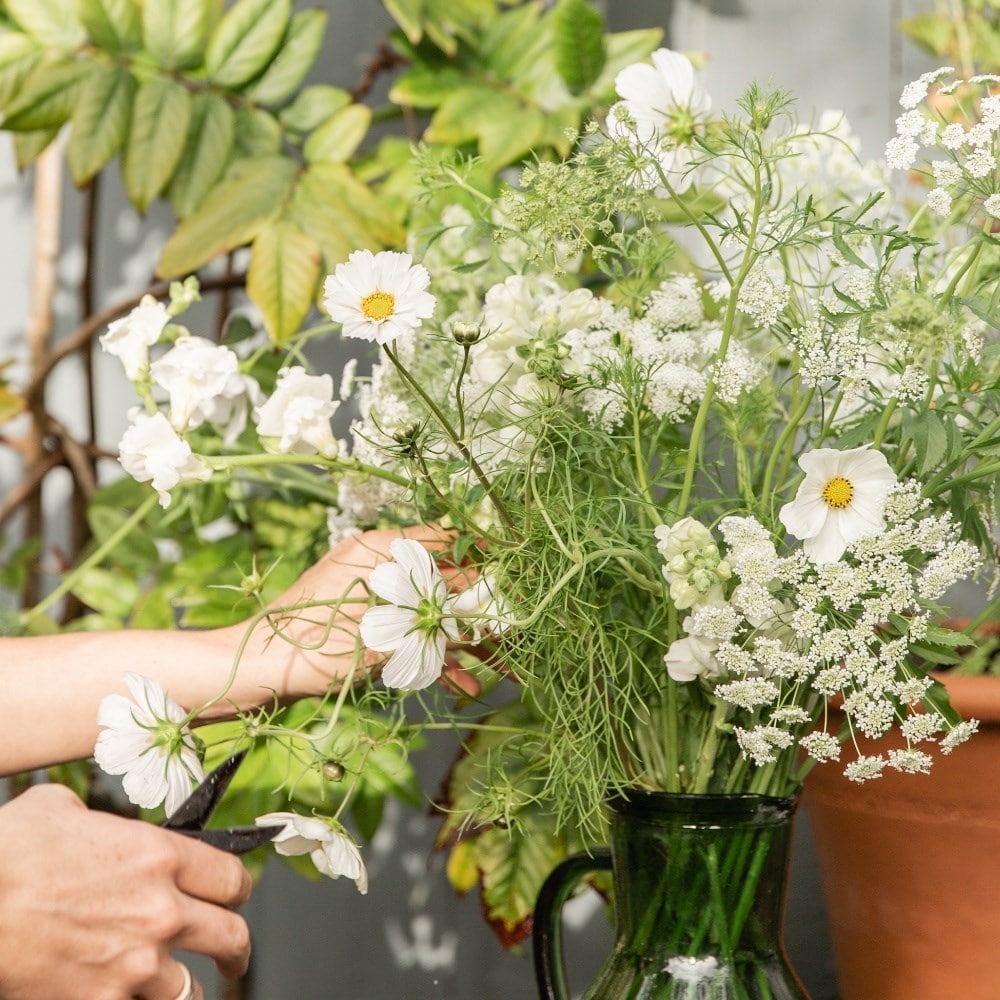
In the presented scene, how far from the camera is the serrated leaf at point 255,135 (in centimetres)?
92

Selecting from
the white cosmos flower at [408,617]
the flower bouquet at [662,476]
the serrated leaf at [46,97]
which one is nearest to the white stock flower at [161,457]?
the flower bouquet at [662,476]

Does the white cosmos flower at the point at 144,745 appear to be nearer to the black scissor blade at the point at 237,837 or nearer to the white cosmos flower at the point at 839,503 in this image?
the black scissor blade at the point at 237,837

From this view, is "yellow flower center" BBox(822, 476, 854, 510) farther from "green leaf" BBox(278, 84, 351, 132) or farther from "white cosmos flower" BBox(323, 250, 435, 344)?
"green leaf" BBox(278, 84, 351, 132)

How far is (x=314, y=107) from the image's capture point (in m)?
0.95

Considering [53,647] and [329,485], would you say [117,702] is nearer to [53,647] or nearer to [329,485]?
[53,647]

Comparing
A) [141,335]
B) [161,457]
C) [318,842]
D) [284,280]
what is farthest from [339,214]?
[318,842]

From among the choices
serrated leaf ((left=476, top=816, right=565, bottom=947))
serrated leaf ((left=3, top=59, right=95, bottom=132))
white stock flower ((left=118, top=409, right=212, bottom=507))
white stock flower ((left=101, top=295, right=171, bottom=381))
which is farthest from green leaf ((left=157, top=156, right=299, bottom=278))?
serrated leaf ((left=476, top=816, right=565, bottom=947))

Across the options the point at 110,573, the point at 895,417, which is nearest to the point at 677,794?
the point at 895,417

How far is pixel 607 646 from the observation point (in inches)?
19.1

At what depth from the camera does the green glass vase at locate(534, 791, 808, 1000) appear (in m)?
0.49

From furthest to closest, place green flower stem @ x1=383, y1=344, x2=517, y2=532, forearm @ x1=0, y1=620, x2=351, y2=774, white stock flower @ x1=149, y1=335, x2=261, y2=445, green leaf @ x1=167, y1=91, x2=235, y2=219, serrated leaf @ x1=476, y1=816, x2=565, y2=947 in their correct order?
green leaf @ x1=167, y1=91, x2=235, y2=219 < serrated leaf @ x1=476, y1=816, x2=565, y2=947 < forearm @ x1=0, y1=620, x2=351, y2=774 < white stock flower @ x1=149, y1=335, x2=261, y2=445 < green flower stem @ x1=383, y1=344, x2=517, y2=532

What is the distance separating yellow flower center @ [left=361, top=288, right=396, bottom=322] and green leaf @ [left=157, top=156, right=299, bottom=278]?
0.43m

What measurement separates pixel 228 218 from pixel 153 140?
9cm

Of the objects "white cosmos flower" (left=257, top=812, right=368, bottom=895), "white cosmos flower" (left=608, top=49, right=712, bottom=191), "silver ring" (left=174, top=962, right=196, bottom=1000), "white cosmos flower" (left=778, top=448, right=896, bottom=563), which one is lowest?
"silver ring" (left=174, top=962, right=196, bottom=1000)
